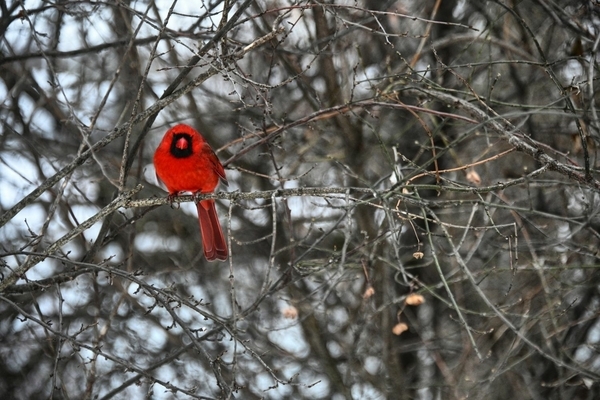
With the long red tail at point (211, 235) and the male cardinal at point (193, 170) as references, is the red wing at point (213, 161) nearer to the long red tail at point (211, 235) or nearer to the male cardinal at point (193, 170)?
the male cardinal at point (193, 170)

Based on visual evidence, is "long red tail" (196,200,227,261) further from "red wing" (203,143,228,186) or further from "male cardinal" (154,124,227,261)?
"red wing" (203,143,228,186)

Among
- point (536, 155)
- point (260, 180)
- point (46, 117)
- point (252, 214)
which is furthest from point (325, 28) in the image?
point (536, 155)

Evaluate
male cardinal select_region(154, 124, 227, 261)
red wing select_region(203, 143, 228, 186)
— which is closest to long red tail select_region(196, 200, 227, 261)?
male cardinal select_region(154, 124, 227, 261)

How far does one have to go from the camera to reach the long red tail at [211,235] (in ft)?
15.4

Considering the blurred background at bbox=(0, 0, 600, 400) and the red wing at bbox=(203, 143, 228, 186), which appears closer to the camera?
the red wing at bbox=(203, 143, 228, 186)

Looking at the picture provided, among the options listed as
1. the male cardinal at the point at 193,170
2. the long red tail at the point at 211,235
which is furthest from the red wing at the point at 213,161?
the long red tail at the point at 211,235

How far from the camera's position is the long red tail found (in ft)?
15.4

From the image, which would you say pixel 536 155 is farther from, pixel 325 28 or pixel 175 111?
pixel 175 111

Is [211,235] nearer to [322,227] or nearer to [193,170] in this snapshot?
[193,170]

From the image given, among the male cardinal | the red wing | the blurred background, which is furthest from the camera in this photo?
the blurred background

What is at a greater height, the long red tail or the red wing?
the red wing

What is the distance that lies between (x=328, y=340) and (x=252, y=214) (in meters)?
1.31

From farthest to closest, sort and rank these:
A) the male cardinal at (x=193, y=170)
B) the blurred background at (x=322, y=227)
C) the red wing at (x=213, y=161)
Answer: the blurred background at (x=322, y=227), the red wing at (x=213, y=161), the male cardinal at (x=193, y=170)

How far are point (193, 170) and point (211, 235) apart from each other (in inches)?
16.6
